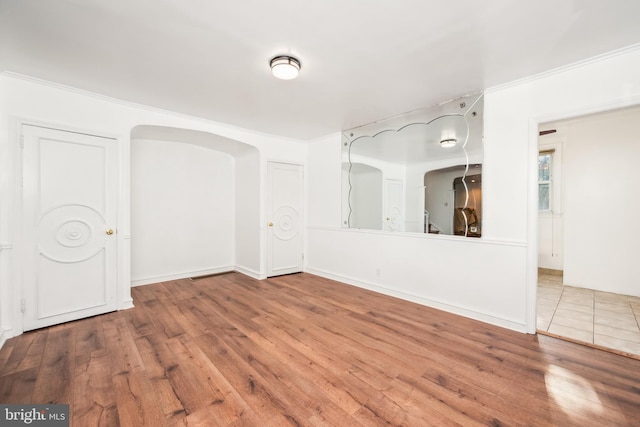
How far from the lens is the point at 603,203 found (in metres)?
4.07

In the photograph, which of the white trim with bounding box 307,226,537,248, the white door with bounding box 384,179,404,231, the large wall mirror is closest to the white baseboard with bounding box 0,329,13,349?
the white trim with bounding box 307,226,537,248

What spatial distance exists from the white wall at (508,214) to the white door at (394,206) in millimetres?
208

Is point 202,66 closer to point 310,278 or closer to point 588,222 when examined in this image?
point 310,278

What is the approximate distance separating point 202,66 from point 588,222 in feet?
19.1

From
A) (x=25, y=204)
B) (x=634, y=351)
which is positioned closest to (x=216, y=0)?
(x=25, y=204)

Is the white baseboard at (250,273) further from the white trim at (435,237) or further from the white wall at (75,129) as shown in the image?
the white trim at (435,237)

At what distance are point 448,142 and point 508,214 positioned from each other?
116cm

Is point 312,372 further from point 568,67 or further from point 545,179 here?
point 545,179

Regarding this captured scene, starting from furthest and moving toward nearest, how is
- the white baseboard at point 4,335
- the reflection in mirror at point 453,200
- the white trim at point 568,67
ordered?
1. the reflection in mirror at point 453,200
2. the white baseboard at point 4,335
3. the white trim at point 568,67

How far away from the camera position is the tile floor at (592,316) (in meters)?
2.61

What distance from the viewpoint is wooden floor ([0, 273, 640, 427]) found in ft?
5.45

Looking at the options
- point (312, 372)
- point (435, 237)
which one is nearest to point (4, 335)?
point (312, 372)

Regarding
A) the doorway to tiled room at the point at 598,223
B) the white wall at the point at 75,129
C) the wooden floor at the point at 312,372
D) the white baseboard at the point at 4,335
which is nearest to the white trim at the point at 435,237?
the wooden floor at the point at 312,372

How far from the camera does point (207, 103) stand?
3.46 meters
